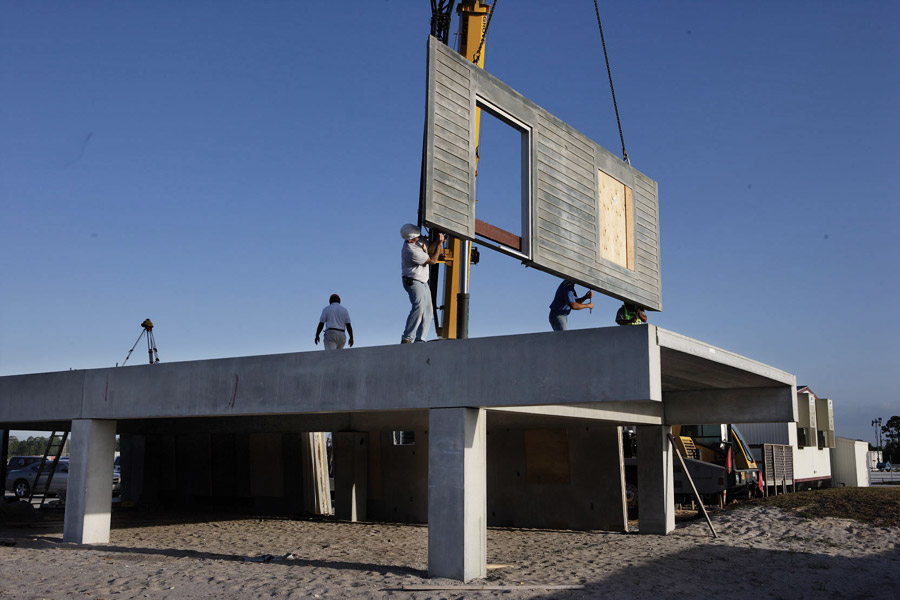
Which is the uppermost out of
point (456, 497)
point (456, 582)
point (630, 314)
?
point (630, 314)

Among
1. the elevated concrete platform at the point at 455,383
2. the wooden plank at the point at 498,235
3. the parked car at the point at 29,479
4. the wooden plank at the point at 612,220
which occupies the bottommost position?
the parked car at the point at 29,479

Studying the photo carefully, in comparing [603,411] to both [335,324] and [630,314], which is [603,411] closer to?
[630,314]

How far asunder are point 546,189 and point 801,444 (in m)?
18.8

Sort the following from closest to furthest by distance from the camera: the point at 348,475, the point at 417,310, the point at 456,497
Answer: the point at 456,497, the point at 417,310, the point at 348,475

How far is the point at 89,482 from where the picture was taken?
12.9 metres

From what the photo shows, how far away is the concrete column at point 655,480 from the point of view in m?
14.7

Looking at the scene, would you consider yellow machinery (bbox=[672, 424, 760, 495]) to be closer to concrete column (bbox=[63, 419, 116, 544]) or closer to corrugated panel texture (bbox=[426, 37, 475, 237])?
corrugated panel texture (bbox=[426, 37, 475, 237])

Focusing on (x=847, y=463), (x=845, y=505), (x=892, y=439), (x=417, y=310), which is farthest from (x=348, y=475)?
(x=892, y=439)

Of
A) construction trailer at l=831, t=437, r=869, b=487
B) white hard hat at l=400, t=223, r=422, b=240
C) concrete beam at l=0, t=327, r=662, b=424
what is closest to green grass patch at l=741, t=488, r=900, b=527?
concrete beam at l=0, t=327, r=662, b=424

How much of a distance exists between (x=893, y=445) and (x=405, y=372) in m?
90.1

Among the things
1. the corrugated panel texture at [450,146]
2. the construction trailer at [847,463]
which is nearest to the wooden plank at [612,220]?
the corrugated panel texture at [450,146]

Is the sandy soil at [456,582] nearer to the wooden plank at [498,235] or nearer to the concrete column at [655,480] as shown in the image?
the concrete column at [655,480]

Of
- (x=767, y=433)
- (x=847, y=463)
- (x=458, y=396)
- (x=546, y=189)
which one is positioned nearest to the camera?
(x=458, y=396)

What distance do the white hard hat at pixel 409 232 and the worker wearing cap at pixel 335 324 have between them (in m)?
2.38
